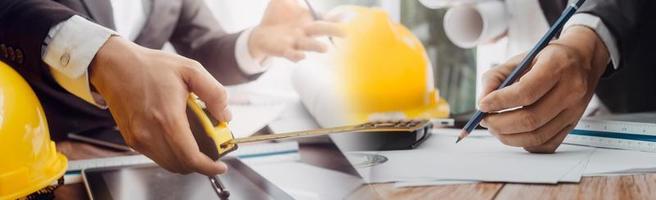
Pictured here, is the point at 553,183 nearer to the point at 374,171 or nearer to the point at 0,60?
the point at 374,171

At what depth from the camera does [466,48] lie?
1.04m

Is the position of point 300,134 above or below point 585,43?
below

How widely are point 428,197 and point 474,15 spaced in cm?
30

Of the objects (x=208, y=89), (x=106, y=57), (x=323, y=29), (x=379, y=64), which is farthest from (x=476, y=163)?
(x=106, y=57)

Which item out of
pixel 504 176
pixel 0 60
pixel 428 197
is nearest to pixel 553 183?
pixel 504 176

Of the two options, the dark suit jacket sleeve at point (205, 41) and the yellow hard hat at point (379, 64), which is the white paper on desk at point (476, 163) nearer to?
the yellow hard hat at point (379, 64)

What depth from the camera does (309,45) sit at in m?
1.03

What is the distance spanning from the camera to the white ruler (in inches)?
40.0

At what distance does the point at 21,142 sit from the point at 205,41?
1.00 feet

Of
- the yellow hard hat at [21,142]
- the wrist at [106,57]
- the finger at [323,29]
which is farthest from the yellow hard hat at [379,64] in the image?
the yellow hard hat at [21,142]

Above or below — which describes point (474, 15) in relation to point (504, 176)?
above

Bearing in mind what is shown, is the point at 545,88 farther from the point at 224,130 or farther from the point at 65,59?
A: the point at 65,59

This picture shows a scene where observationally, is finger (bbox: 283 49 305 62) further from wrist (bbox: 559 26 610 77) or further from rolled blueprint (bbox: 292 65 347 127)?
wrist (bbox: 559 26 610 77)

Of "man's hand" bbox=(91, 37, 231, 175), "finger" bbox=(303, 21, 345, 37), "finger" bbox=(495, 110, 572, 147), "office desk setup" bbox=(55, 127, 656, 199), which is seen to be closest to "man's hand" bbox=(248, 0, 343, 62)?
"finger" bbox=(303, 21, 345, 37)
